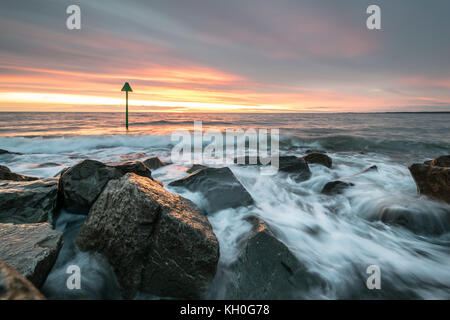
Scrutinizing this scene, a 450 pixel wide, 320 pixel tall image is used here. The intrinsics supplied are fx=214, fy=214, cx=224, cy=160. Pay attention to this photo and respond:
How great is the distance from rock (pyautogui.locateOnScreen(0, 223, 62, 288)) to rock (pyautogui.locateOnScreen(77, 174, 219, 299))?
46cm

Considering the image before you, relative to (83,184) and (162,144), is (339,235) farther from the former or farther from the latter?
(162,144)

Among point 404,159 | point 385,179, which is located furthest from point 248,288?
point 404,159

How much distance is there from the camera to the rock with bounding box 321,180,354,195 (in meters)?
5.04

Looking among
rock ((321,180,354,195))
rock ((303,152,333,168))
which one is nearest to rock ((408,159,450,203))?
rock ((321,180,354,195))

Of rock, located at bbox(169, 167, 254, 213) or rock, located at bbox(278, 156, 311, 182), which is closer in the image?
rock, located at bbox(169, 167, 254, 213)

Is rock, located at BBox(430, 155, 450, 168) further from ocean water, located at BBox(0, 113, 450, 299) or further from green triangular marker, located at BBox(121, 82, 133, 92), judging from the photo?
green triangular marker, located at BBox(121, 82, 133, 92)

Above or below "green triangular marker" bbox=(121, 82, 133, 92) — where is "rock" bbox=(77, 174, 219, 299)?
below

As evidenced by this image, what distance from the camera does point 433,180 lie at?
396 cm

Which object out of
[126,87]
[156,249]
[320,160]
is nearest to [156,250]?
[156,249]

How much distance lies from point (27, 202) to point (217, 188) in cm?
270

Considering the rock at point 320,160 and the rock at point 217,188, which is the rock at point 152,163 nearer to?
the rock at point 217,188

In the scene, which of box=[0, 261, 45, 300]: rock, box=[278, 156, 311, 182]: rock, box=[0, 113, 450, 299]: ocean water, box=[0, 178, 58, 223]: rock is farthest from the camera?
box=[278, 156, 311, 182]: rock

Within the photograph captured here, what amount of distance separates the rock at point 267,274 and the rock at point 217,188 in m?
1.62
